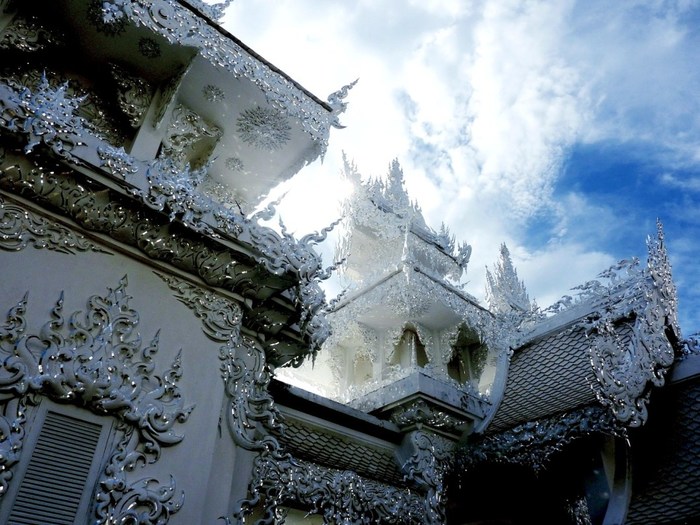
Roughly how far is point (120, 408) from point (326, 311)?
2.32m

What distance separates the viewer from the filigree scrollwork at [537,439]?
5.99 m

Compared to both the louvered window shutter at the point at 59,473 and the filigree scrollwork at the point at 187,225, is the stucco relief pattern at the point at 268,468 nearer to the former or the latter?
the filigree scrollwork at the point at 187,225

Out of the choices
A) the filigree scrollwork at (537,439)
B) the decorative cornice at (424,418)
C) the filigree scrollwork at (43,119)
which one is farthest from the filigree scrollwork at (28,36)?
the filigree scrollwork at (537,439)

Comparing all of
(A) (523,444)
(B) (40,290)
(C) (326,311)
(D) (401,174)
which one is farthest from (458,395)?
(D) (401,174)

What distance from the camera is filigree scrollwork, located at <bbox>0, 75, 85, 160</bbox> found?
3.59m

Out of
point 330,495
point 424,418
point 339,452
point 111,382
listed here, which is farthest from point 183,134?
point 424,418

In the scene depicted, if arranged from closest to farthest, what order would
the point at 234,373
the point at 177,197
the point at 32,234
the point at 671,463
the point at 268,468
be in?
the point at 32,234
the point at 177,197
the point at 234,373
the point at 268,468
the point at 671,463

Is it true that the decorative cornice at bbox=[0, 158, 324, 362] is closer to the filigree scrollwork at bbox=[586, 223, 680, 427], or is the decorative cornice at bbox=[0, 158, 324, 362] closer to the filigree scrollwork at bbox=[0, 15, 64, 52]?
the filigree scrollwork at bbox=[0, 15, 64, 52]

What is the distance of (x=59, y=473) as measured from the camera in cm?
331

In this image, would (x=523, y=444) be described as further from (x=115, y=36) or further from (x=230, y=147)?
(x=115, y=36)

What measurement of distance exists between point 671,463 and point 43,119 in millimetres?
7630

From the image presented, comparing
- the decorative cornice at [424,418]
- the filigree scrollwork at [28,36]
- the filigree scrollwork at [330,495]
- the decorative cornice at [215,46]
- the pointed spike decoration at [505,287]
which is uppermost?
the pointed spike decoration at [505,287]

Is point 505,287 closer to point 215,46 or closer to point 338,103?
point 338,103

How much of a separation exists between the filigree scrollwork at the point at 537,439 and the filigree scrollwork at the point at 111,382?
4430 mm
